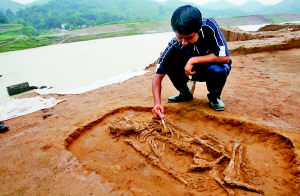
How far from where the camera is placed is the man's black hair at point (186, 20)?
1.82 meters

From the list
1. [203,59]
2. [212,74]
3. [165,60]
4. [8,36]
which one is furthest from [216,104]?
[8,36]

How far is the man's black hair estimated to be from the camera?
71.5 inches

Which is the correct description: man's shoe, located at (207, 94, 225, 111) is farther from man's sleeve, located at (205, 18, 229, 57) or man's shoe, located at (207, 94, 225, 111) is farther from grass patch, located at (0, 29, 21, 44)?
grass patch, located at (0, 29, 21, 44)

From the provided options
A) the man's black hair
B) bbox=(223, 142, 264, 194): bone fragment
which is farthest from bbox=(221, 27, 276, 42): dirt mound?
bbox=(223, 142, 264, 194): bone fragment

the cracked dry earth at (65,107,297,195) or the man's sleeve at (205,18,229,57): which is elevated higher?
the man's sleeve at (205,18,229,57)

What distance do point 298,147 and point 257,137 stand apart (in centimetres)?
40

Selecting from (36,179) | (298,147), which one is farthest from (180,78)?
(36,179)

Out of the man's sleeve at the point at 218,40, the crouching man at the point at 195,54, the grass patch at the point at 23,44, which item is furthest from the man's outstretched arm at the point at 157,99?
the grass patch at the point at 23,44

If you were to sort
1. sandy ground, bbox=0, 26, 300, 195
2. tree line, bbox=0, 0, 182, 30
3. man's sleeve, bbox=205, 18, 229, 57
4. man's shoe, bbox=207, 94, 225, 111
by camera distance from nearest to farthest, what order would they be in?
sandy ground, bbox=0, 26, 300, 195 < man's sleeve, bbox=205, 18, 229, 57 < man's shoe, bbox=207, 94, 225, 111 < tree line, bbox=0, 0, 182, 30

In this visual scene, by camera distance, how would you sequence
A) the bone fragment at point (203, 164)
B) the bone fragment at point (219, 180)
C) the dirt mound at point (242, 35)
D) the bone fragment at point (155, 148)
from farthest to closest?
the dirt mound at point (242, 35), the bone fragment at point (155, 148), the bone fragment at point (203, 164), the bone fragment at point (219, 180)

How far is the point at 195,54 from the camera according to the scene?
243 centimetres

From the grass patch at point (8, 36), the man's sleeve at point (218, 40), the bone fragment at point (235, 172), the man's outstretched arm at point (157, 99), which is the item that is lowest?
the bone fragment at point (235, 172)

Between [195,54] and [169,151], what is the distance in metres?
1.43

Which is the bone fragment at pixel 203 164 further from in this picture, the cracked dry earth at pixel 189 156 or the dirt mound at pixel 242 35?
the dirt mound at pixel 242 35
